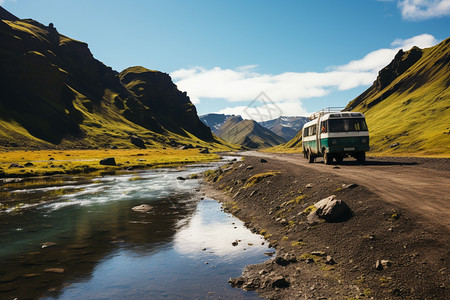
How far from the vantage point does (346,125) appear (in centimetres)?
2778

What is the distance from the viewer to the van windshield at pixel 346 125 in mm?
27625

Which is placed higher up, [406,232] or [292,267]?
[406,232]

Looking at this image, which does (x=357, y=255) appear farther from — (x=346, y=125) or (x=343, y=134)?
(x=346, y=125)

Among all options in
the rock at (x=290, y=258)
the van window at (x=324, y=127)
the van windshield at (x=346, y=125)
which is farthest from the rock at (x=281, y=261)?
the van window at (x=324, y=127)

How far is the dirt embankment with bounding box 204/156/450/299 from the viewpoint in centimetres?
830

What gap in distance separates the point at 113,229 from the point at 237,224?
26.4 feet

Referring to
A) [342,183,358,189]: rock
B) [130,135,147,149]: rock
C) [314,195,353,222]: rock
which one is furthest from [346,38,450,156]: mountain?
[130,135,147,149]: rock

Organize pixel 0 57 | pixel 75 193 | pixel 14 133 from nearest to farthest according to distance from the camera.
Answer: pixel 75 193
pixel 14 133
pixel 0 57

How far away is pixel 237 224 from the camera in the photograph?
1933 centimetres

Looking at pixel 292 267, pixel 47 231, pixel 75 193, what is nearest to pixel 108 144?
pixel 75 193

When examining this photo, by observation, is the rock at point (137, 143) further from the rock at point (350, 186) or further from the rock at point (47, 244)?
the rock at point (350, 186)

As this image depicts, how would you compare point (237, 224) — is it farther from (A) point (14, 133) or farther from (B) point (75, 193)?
→ (A) point (14, 133)

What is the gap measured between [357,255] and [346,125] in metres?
19.7

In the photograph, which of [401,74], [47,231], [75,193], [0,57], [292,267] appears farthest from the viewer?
[0,57]
